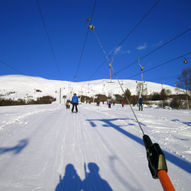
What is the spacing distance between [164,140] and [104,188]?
250 cm

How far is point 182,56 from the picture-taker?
13758mm

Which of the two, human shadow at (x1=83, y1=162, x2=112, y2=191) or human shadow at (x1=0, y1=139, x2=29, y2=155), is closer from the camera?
human shadow at (x1=83, y1=162, x2=112, y2=191)

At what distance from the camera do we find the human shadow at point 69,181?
154 cm

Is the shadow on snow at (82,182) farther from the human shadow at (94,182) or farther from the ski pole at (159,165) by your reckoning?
the ski pole at (159,165)

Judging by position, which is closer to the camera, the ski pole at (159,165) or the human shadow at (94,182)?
the ski pole at (159,165)

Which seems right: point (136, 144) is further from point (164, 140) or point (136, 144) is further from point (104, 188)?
point (104, 188)

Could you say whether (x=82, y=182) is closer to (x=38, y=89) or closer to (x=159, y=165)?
(x=159, y=165)

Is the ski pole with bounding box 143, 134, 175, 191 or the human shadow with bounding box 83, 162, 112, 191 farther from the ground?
the ski pole with bounding box 143, 134, 175, 191

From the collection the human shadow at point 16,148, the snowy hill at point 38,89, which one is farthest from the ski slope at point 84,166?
the snowy hill at point 38,89

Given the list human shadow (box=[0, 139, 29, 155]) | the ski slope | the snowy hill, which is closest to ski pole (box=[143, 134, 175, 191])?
the ski slope

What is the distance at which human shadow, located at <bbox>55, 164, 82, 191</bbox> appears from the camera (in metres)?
1.54

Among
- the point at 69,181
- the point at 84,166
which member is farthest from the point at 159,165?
the point at 84,166

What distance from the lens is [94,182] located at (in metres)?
1.65

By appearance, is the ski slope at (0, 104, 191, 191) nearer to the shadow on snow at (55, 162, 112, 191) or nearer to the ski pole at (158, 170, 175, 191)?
the shadow on snow at (55, 162, 112, 191)
